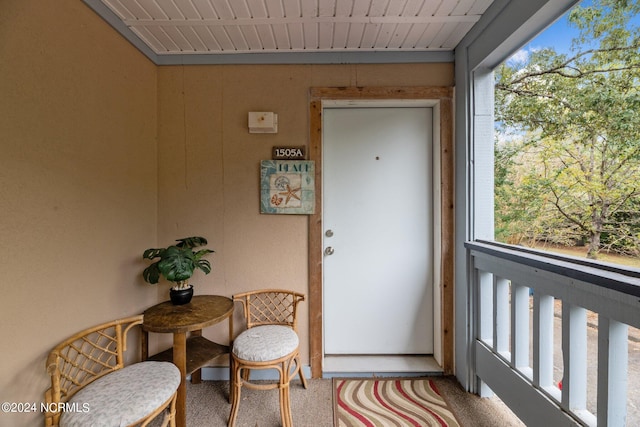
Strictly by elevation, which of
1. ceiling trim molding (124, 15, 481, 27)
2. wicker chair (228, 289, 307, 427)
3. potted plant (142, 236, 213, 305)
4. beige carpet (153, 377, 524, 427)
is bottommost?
beige carpet (153, 377, 524, 427)

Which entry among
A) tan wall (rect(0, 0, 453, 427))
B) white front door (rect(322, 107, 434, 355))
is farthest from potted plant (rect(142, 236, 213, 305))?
white front door (rect(322, 107, 434, 355))

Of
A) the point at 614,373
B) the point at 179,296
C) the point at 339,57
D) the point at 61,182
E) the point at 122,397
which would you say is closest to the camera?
the point at 614,373

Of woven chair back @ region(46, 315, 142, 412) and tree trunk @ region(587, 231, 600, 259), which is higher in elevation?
tree trunk @ region(587, 231, 600, 259)

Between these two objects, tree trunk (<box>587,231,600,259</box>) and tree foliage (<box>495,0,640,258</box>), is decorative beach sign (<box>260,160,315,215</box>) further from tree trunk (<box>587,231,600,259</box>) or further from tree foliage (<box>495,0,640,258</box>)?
tree trunk (<box>587,231,600,259</box>)

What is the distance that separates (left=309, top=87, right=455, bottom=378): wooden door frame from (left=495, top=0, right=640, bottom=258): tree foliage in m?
0.39

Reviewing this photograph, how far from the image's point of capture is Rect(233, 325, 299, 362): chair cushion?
1.42m

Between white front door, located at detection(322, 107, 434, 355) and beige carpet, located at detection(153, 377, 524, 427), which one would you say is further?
white front door, located at detection(322, 107, 434, 355)

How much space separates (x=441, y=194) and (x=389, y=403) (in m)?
1.48

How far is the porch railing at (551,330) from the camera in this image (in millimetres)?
936

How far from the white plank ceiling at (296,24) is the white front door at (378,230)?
0.47m

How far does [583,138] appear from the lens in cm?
112

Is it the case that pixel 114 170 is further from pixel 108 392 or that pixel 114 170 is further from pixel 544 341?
pixel 544 341

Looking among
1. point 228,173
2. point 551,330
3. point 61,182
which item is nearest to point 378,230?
point 551,330

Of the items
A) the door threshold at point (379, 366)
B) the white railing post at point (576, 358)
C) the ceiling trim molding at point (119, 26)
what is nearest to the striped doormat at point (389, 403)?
the door threshold at point (379, 366)
